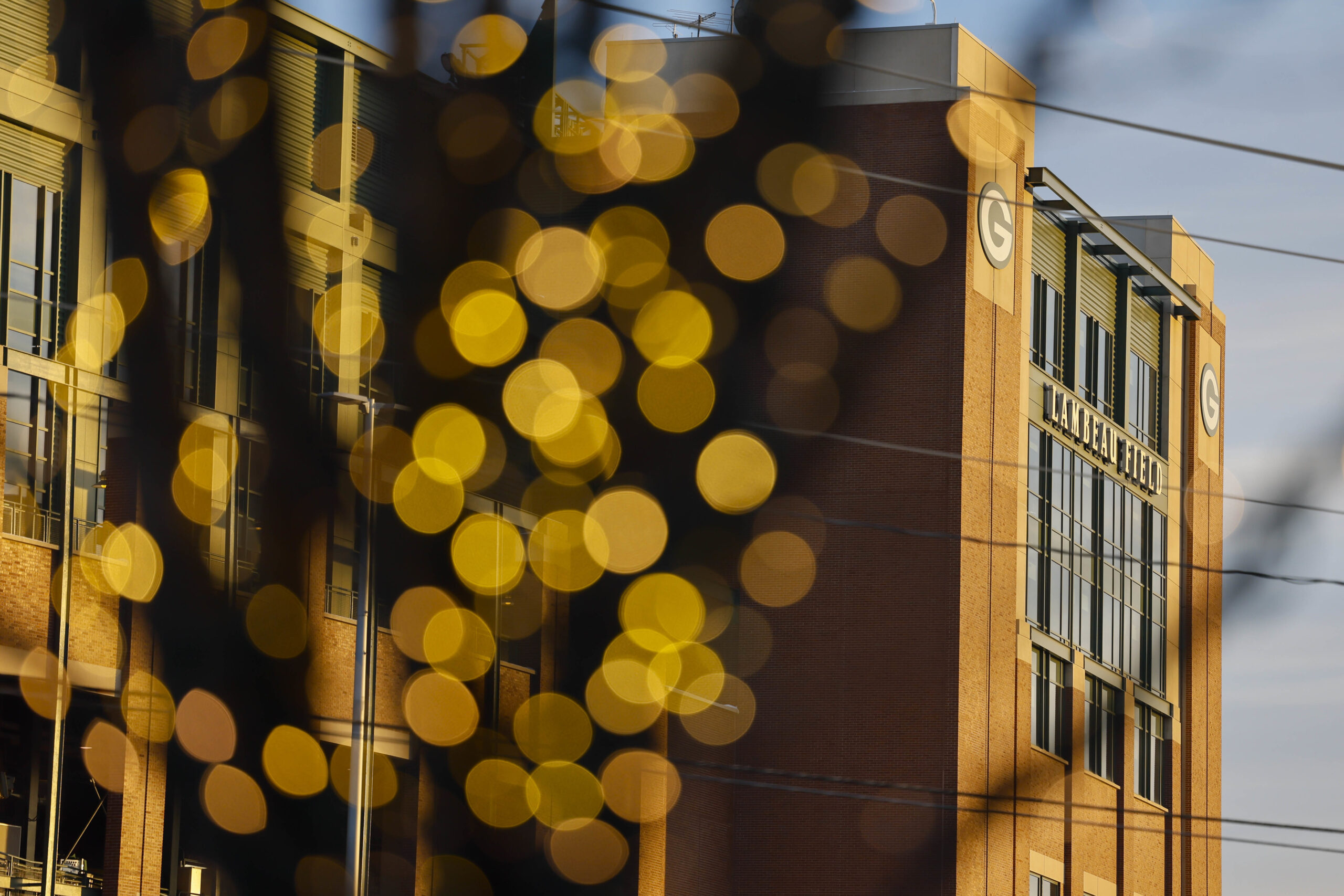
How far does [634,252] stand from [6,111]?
16870mm

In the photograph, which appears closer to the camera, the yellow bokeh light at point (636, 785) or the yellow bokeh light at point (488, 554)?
the yellow bokeh light at point (488, 554)

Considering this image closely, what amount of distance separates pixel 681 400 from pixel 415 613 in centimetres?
69

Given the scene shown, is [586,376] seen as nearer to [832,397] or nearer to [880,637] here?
[832,397]

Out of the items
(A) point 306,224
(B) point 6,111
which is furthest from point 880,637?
(A) point 306,224

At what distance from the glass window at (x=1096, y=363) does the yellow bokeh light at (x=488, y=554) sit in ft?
63.3

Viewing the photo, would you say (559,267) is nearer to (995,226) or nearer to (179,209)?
(179,209)

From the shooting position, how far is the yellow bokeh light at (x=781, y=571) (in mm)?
34406

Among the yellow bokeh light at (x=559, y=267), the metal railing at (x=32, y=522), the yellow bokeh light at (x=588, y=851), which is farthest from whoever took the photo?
the yellow bokeh light at (x=588, y=851)

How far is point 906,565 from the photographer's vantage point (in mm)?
33969

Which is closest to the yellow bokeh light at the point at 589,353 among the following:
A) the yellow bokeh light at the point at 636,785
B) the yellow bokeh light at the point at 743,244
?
the yellow bokeh light at the point at 743,244

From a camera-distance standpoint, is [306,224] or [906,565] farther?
[906,565]

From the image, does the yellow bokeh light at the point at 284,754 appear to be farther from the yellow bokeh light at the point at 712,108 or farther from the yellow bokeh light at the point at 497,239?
the yellow bokeh light at the point at 712,108

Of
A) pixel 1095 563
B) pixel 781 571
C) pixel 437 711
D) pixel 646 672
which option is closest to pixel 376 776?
pixel 646 672

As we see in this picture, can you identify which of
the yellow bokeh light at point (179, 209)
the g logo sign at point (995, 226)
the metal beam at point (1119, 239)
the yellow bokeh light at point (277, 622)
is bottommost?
the yellow bokeh light at point (277, 622)
